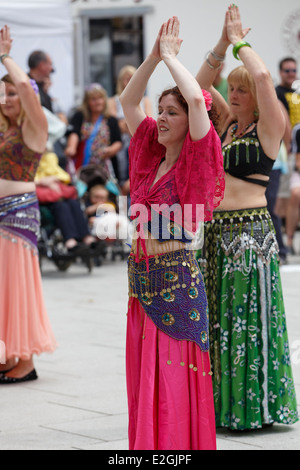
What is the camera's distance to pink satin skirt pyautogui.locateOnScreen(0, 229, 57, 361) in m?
6.17

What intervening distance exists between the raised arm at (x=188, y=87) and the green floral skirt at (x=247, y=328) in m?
1.37

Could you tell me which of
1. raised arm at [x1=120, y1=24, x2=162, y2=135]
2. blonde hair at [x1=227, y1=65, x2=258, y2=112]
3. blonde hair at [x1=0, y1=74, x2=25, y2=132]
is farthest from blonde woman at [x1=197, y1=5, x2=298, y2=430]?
blonde hair at [x1=0, y1=74, x2=25, y2=132]

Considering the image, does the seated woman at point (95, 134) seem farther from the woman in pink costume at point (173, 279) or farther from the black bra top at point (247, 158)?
the woman in pink costume at point (173, 279)

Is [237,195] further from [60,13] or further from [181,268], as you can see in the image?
[60,13]

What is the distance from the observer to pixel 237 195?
16.7 feet

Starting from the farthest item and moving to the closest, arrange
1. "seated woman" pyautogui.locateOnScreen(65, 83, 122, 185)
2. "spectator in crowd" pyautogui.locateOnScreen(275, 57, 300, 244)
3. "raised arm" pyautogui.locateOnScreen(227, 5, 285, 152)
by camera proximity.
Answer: "seated woman" pyautogui.locateOnScreen(65, 83, 122, 185)
"spectator in crowd" pyautogui.locateOnScreen(275, 57, 300, 244)
"raised arm" pyautogui.locateOnScreen(227, 5, 285, 152)

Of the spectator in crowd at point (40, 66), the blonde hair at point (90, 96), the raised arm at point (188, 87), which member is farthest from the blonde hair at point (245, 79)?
the blonde hair at point (90, 96)

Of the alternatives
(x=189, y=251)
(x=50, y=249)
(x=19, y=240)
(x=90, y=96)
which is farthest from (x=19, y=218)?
(x=90, y=96)

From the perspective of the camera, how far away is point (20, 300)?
245 inches

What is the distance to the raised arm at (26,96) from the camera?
19.4 feet

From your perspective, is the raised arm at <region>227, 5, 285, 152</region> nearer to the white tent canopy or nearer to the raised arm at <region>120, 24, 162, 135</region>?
the raised arm at <region>120, 24, 162, 135</region>

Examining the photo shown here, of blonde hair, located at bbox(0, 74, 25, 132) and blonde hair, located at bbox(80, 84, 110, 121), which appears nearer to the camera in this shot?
blonde hair, located at bbox(0, 74, 25, 132)

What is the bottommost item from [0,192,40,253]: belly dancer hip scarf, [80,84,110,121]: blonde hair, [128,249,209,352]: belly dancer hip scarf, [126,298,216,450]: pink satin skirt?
[126,298,216,450]: pink satin skirt

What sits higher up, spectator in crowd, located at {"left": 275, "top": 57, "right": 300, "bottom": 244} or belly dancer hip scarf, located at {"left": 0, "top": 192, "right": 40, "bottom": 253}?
spectator in crowd, located at {"left": 275, "top": 57, "right": 300, "bottom": 244}
